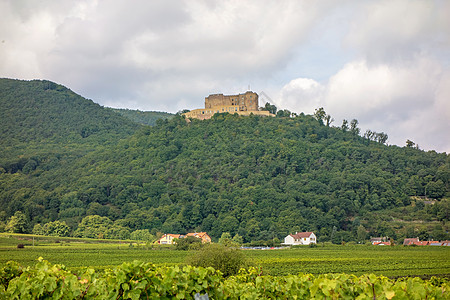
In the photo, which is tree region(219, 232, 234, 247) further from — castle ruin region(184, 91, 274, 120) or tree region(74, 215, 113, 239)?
castle ruin region(184, 91, 274, 120)

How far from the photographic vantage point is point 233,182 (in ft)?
431

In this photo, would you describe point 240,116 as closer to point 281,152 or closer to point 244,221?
point 281,152

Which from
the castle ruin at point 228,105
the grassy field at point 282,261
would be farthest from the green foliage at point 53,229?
the castle ruin at point 228,105

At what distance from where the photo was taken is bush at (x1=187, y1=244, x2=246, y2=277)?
37750mm

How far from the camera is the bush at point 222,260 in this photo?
37.8 meters

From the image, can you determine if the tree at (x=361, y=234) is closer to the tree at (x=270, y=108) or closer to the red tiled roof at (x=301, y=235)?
the red tiled roof at (x=301, y=235)

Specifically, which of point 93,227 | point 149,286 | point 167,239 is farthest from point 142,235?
point 149,286

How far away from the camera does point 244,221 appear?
108 m

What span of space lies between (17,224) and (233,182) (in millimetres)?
55726

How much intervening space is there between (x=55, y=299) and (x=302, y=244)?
3493 inches

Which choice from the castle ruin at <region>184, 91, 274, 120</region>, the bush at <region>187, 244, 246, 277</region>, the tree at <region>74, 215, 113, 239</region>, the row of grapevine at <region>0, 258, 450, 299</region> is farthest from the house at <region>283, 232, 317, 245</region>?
the row of grapevine at <region>0, 258, 450, 299</region>

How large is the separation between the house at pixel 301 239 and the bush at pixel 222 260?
204 ft

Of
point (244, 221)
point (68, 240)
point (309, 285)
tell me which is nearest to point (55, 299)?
point (309, 285)

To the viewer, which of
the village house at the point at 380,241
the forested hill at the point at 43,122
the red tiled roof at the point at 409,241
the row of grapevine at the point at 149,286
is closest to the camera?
the row of grapevine at the point at 149,286
